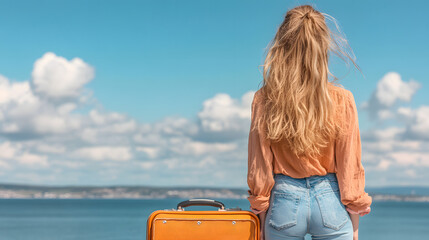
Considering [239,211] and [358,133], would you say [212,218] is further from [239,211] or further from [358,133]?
[358,133]

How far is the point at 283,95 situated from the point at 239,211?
2.50ft

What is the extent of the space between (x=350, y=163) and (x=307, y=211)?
399 mm

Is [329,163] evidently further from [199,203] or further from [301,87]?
[199,203]

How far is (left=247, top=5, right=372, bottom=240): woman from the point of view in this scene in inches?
120

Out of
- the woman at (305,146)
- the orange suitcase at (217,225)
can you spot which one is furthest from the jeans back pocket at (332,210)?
the orange suitcase at (217,225)

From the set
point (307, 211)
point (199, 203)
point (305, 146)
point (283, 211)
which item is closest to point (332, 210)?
point (307, 211)

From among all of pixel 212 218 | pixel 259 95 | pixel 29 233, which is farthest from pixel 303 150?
pixel 29 233

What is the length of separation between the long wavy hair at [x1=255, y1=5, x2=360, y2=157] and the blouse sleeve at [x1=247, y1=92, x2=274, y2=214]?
0.20 feet

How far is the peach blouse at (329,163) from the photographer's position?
3092 mm

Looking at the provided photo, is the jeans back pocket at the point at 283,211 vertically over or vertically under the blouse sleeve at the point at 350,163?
under

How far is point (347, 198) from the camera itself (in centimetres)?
306

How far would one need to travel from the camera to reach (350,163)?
3.13m

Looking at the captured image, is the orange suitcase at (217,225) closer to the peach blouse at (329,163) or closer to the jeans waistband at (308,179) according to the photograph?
the peach blouse at (329,163)

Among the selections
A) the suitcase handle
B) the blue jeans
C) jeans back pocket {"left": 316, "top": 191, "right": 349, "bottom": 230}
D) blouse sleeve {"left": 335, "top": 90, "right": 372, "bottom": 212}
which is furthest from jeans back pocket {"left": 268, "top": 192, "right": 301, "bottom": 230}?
the suitcase handle
